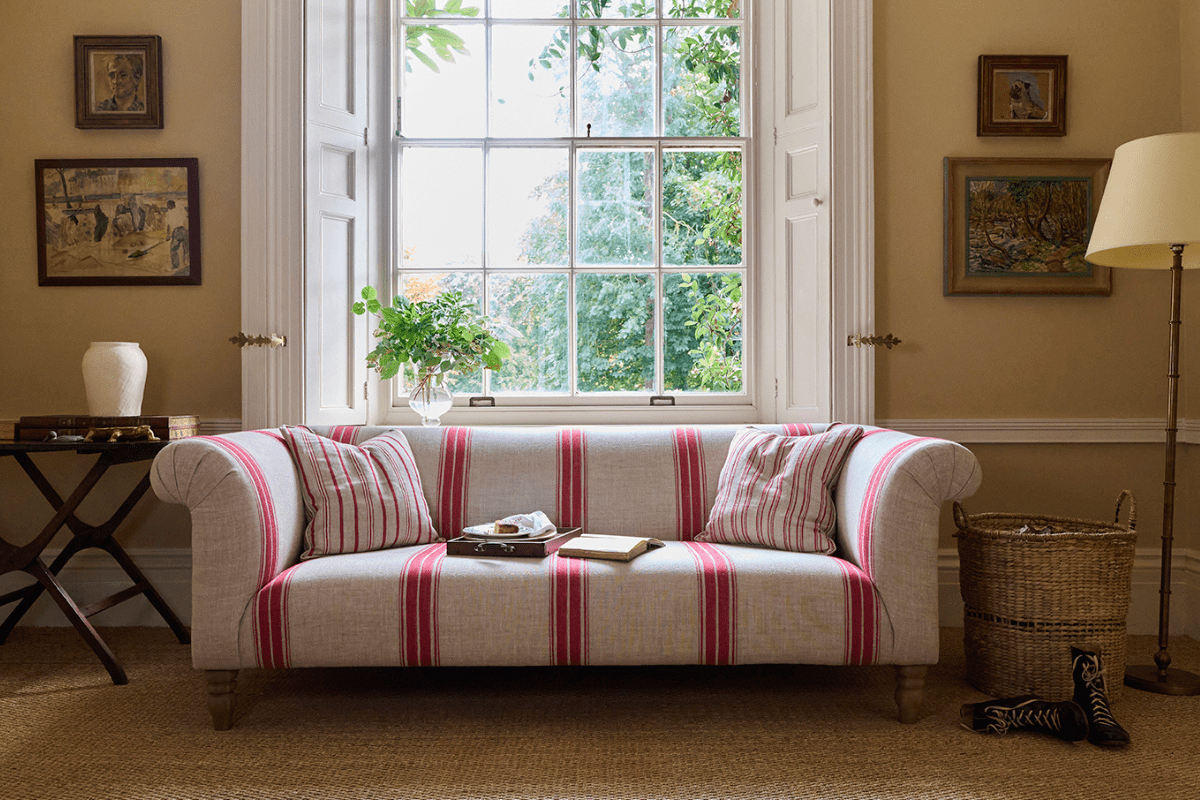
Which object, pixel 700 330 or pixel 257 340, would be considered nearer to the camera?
pixel 257 340

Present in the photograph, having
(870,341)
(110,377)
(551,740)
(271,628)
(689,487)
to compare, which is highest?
Result: (870,341)

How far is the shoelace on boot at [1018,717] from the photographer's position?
2.15m

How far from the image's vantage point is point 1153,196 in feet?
8.20

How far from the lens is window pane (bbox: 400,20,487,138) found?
3.58 metres

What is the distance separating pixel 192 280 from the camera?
3.29 metres

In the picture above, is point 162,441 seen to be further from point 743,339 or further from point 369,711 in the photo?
point 743,339

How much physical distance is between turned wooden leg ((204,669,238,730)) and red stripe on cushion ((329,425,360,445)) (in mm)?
893

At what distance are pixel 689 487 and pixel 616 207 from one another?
4.61 feet

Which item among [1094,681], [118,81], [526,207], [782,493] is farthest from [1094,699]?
[118,81]

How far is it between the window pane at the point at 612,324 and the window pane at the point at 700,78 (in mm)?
708

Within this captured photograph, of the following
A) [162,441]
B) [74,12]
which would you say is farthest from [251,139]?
[162,441]

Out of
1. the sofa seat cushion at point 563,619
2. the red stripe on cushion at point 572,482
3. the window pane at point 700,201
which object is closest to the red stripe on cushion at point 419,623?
the sofa seat cushion at point 563,619

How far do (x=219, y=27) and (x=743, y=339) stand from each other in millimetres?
2523

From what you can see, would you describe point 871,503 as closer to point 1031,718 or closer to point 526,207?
point 1031,718
